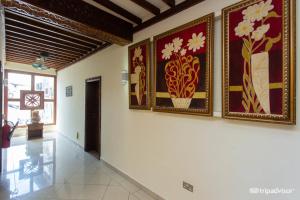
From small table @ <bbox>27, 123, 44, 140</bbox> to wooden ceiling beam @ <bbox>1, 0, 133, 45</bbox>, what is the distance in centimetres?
505

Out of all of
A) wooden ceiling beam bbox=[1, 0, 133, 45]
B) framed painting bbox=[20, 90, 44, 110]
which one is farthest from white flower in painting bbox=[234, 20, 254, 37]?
framed painting bbox=[20, 90, 44, 110]

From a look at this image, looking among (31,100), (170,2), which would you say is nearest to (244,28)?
(170,2)

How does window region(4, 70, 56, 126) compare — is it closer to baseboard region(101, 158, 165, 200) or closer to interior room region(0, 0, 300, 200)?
interior room region(0, 0, 300, 200)

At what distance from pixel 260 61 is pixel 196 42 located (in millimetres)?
727

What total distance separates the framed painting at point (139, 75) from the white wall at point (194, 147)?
156 mm

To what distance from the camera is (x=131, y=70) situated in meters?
3.01

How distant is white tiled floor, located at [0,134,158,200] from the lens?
2572 mm

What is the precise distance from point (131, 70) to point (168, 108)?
109 cm

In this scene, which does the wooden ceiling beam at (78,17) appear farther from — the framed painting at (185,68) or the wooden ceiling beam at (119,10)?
the framed painting at (185,68)

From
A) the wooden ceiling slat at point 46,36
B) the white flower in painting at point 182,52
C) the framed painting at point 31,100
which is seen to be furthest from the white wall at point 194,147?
the framed painting at point 31,100

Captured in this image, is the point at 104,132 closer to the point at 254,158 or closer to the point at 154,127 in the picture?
the point at 154,127

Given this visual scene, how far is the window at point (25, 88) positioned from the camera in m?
6.39

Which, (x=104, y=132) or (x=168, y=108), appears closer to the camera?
(x=168, y=108)

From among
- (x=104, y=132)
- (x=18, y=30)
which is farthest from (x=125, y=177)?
(x=18, y=30)
